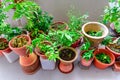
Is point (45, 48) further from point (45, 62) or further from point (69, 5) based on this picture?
point (69, 5)

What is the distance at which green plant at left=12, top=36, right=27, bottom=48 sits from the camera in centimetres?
124

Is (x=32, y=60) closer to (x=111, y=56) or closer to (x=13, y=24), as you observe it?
(x=13, y=24)

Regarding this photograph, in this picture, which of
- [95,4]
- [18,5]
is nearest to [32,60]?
[18,5]

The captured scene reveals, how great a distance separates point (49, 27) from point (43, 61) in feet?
1.13

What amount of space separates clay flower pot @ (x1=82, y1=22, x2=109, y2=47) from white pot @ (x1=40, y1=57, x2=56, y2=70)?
1.36ft

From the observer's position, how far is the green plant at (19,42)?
124 cm


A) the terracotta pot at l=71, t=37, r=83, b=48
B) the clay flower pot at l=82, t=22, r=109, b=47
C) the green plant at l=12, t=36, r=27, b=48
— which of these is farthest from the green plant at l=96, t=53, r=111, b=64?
the green plant at l=12, t=36, r=27, b=48

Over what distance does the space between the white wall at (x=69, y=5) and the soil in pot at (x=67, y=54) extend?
0.48 m

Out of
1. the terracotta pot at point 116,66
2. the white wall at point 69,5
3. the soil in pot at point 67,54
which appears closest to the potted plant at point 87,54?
the soil in pot at point 67,54

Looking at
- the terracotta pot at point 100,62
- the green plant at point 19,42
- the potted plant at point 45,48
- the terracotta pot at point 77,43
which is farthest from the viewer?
the terracotta pot at point 77,43

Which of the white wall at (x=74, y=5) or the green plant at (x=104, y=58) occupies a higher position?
the white wall at (x=74, y=5)

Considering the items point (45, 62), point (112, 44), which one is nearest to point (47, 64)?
point (45, 62)

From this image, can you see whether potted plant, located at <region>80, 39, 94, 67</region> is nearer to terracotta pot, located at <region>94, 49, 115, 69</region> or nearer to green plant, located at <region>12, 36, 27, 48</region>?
terracotta pot, located at <region>94, 49, 115, 69</region>

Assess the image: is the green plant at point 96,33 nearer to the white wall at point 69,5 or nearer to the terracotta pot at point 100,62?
the terracotta pot at point 100,62
